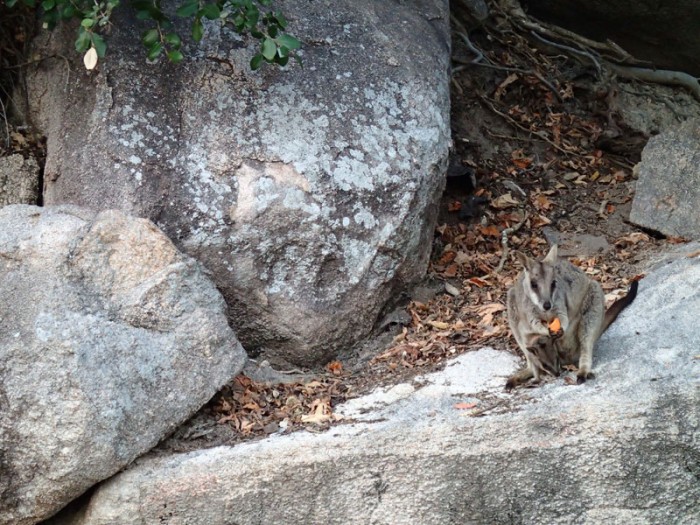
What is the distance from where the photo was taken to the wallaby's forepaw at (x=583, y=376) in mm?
6109

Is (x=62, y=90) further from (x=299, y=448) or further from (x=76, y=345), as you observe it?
(x=299, y=448)

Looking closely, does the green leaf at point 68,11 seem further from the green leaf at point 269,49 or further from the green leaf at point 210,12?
the green leaf at point 269,49

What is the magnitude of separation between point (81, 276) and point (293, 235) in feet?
4.84

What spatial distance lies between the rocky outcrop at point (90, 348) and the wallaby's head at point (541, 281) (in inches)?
75.3

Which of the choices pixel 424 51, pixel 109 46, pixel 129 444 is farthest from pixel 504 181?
pixel 129 444

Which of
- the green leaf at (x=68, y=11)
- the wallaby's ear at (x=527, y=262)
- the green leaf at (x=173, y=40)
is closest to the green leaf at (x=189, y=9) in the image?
the green leaf at (x=173, y=40)

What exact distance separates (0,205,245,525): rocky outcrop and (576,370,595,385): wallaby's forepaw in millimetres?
2068

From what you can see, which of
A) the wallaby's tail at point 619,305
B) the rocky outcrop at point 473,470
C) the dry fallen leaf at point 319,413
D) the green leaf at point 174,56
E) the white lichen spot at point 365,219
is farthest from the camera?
the white lichen spot at point 365,219

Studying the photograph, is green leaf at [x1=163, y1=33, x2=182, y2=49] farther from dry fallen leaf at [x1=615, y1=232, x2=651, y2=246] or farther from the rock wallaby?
dry fallen leaf at [x1=615, y1=232, x2=651, y2=246]

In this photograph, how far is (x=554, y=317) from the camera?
6523 millimetres

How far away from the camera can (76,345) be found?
19.4 feet

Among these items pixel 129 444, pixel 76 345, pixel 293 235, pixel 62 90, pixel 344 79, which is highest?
pixel 344 79

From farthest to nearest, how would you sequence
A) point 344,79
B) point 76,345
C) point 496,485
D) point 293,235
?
point 344,79
point 293,235
point 76,345
point 496,485

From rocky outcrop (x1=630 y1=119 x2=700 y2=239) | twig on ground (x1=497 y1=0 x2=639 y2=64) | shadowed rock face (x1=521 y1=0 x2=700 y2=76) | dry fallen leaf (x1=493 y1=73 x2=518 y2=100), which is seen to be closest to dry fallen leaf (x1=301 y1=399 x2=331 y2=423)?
rocky outcrop (x1=630 y1=119 x2=700 y2=239)
